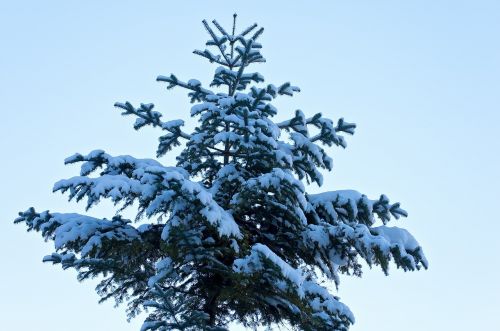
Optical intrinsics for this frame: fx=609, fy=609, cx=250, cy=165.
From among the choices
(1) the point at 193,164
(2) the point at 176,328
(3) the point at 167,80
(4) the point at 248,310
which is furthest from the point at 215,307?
(3) the point at 167,80

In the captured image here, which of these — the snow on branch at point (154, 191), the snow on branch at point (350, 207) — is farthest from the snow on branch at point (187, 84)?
the snow on branch at point (350, 207)

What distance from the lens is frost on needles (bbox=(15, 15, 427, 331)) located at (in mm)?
10070

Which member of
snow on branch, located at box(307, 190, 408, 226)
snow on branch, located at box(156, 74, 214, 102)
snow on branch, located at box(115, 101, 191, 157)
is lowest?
snow on branch, located at box(307, 190, 408, 226)

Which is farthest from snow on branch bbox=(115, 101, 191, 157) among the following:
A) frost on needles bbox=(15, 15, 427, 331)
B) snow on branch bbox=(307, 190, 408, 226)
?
snow on branch bbox=(307, 190, 408, 226)

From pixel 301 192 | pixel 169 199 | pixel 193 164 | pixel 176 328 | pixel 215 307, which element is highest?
pixel 193 164

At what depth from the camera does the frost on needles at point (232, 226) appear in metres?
10.1

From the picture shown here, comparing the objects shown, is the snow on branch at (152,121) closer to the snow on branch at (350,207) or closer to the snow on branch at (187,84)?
the snow on branch at (187,84)

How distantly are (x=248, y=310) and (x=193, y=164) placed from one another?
3394 mm

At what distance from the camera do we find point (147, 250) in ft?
39.7

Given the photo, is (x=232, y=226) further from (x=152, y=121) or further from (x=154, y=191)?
(x=152, y=121)

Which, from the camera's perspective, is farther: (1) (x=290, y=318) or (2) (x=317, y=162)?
(2) (x=317, y=162)

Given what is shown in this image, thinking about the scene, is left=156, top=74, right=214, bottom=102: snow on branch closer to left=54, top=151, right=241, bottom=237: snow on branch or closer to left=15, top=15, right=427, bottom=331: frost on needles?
left=15, top=15, right=427, bottom=331: frost on needles

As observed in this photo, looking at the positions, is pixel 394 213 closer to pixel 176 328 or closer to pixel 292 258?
pixel 292 258

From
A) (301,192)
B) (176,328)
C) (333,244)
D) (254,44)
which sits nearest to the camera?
(176,328)
